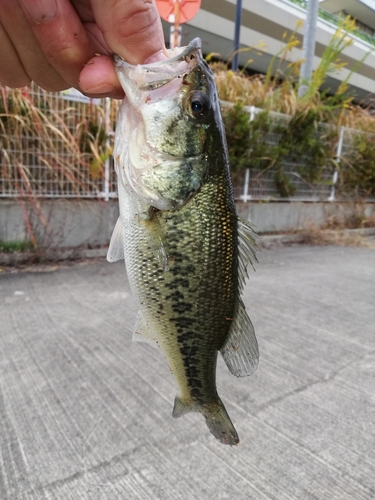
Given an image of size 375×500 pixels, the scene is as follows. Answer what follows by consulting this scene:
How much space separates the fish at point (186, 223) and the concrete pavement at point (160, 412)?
0.93m

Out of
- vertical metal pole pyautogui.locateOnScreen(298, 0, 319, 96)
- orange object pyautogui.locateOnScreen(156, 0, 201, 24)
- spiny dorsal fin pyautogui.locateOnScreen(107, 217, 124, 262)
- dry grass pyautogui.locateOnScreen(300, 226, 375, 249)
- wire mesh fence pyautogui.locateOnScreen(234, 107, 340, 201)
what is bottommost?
dry grass pyautogui.locateOnScreen(300, 226, 375, 249)

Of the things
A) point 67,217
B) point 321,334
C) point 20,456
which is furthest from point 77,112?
point 20,456

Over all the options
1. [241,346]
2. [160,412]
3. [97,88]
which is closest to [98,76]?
[97,88]

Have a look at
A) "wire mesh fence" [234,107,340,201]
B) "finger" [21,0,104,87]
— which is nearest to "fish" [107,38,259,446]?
"finger" [21,0,104,87]

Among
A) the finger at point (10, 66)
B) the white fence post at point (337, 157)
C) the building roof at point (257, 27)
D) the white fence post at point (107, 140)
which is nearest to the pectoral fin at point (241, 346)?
the finger at point (10, 66)

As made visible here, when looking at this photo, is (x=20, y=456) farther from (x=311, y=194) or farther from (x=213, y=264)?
(x=311, y=194)

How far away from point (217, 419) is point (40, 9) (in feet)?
4.30

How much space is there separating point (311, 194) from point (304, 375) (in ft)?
22.3

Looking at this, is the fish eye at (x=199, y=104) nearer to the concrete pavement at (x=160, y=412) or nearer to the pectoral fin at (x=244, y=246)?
the pectoral fin at (x=244, y=246)

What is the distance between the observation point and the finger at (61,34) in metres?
1.06

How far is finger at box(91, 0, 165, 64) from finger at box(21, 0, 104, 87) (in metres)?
0.08

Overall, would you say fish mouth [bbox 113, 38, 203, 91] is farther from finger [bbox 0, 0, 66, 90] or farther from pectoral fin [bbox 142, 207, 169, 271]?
pectoral fin [bbox 142, 207, 169, 271]

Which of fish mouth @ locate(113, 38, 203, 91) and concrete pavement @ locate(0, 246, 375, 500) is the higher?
fish mouth @ locate(113, 38, 203, 91)

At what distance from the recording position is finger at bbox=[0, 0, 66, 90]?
111 cm
